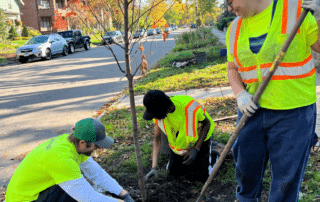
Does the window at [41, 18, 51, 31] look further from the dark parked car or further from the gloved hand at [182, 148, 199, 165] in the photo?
the gloved hand at [182, 148, 199, 165]

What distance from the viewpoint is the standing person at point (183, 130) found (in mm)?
2871

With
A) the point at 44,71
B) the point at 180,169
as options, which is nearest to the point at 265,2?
the point at 180,169

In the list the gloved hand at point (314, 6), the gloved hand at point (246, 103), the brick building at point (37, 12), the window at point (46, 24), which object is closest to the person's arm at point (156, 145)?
the gloved hand at point (246, 103)

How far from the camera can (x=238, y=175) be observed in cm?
218

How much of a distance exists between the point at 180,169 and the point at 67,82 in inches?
303

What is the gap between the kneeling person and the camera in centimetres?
287

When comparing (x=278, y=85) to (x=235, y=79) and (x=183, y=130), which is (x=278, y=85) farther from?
(x=183, y=130)

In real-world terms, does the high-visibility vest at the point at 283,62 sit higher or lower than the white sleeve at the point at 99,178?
higher

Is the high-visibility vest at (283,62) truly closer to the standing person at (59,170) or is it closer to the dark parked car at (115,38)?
the standing person at (59,170)

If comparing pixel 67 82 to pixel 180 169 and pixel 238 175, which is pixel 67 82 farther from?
pixel 238 175

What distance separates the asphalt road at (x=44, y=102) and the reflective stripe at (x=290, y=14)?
1645 mm

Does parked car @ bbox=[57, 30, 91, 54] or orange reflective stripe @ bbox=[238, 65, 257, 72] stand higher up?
parked car @ bbox=[57, 30, 91, 54]

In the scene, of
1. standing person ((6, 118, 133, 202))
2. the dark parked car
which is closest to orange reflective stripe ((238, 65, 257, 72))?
standing person ((6, 118, 133, 202))

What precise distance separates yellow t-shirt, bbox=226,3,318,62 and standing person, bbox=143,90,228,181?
125 cm
